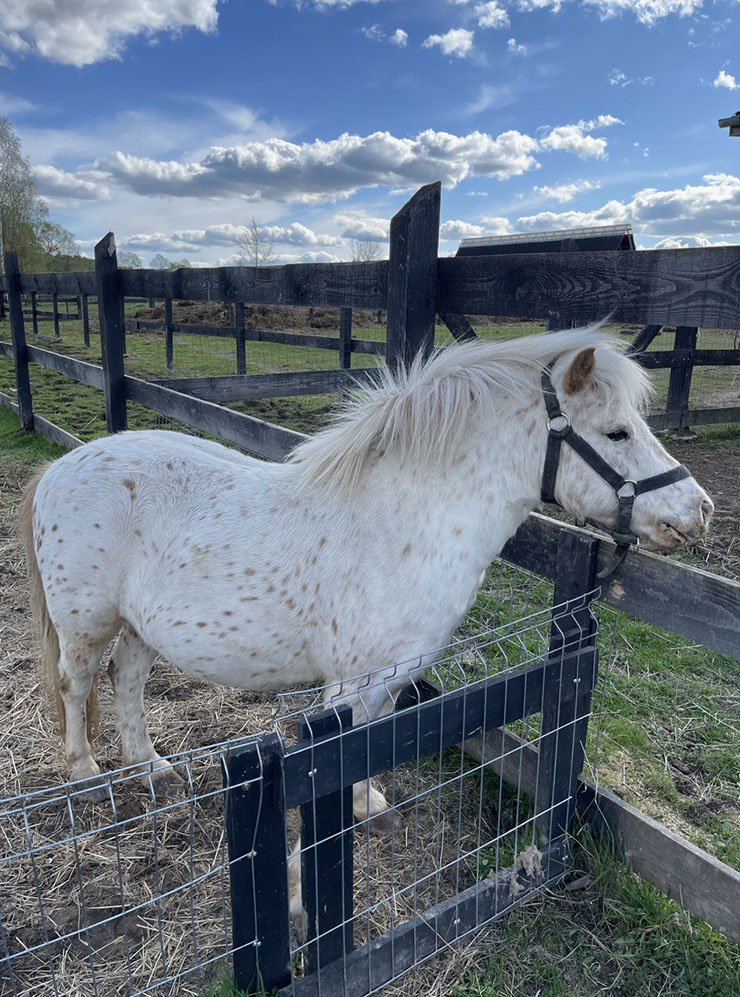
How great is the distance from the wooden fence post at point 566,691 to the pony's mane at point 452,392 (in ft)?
1.84

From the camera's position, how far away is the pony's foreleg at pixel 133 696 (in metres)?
2.98

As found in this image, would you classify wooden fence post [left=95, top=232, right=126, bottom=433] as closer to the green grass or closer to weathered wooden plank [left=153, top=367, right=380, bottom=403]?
weathered wooden plank [left=153, top=367, right=380, bottom=403]

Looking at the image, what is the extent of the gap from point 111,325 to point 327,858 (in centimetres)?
416

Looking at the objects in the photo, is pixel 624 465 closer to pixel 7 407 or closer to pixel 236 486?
pixel 236 486

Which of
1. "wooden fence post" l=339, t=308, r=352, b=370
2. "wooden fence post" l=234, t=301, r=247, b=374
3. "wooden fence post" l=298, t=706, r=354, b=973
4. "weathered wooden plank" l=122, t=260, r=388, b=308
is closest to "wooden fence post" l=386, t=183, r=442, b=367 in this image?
"weathered wooden plank" l=122, t=260, r=388, b=308

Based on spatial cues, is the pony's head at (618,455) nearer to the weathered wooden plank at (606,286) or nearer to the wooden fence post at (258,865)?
the weathered wooden plank at (606,286)

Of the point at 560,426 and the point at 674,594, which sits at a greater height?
the point at 560,426

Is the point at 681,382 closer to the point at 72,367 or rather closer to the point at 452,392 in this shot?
the point at 72,367

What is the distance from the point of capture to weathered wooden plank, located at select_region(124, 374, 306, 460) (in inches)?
136

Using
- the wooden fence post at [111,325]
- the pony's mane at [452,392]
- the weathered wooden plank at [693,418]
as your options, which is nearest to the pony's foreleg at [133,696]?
the pony's mane at [452,392]

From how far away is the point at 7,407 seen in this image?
1016cm

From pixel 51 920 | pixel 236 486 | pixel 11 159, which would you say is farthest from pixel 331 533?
pixel 11 159

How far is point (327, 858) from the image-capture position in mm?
1760

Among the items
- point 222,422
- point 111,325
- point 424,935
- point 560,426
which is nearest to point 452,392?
point 560,426
